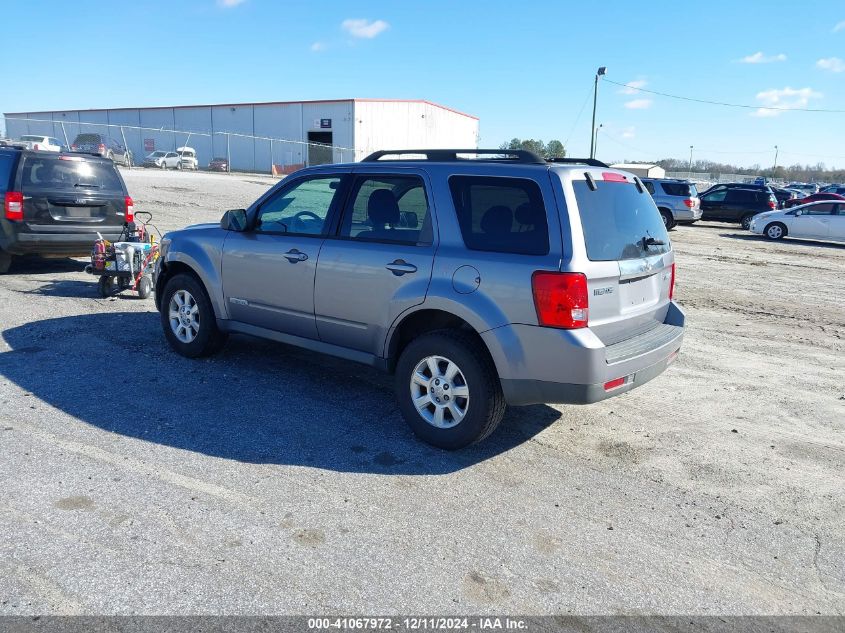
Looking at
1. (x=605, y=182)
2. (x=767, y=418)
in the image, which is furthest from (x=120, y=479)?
(x=767, y=418)

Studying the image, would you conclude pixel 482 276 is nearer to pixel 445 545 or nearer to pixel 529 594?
pixel 445 545

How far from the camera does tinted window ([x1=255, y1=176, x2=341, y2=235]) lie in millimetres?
5324

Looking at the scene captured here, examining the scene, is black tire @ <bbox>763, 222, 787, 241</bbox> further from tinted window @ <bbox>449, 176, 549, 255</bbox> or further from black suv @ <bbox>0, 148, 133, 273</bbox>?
tinted window @ <bbox>449, 176, 549, 255</bbox>

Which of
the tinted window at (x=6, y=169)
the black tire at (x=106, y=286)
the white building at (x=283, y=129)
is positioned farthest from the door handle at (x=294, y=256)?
the white building at (x=283, y=129)

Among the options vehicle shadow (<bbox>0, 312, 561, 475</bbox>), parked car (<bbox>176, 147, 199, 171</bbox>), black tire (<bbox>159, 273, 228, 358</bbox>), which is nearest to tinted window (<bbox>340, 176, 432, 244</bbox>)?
vehicle shadow (<bbox>0, 312, 561, 475</bbox>)

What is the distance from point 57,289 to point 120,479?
630 centimetres

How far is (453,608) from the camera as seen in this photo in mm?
2947

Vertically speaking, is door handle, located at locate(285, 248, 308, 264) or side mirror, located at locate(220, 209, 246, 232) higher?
side mirror, located at locate(220, 209, 246, 232)

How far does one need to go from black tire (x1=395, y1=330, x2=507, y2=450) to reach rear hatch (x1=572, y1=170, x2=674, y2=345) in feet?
2.43

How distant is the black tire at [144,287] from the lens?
8.77 meters

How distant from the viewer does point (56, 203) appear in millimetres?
9305

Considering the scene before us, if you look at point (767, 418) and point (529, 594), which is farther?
point (767, 418)

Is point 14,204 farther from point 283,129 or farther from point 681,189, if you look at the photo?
point 283,129

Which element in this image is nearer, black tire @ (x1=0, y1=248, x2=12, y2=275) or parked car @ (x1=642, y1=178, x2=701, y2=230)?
black tire @ (x1=0, y1=248, x2=12, y2=275)
